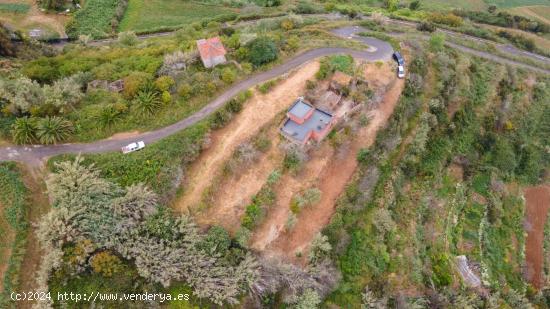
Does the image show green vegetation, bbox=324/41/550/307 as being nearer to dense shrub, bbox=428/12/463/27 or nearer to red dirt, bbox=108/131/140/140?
dense shrub, bbox=428/12/463/27

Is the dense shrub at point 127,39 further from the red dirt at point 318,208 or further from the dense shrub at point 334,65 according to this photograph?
the red dirt at point 318,208

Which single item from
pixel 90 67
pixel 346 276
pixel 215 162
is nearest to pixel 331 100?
pixel 215 162

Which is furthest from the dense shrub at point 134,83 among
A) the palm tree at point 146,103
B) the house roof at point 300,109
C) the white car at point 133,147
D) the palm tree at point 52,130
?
the house roof at point 300,109

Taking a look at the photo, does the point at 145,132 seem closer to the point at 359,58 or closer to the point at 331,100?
the point at 331,100

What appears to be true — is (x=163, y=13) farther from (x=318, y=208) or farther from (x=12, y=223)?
(x=318, y=208)

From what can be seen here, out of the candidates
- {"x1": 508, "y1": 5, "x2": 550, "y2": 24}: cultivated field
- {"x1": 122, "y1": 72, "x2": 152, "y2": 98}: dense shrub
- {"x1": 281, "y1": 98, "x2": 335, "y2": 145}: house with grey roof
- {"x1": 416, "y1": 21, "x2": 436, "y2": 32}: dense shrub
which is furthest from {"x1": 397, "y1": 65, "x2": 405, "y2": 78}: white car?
{"x1": 508, "y1": 5, "x2": 550, "y2": 24}: cultivated field

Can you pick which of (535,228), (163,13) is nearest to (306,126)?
(535,228)
